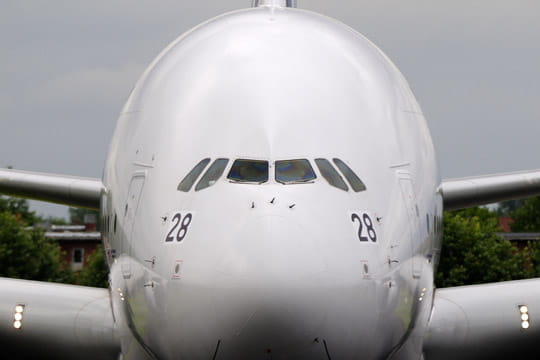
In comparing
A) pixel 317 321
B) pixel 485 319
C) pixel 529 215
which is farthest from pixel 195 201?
pixel 529 215

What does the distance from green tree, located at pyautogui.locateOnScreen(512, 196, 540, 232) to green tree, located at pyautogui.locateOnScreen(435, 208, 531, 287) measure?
3830cm

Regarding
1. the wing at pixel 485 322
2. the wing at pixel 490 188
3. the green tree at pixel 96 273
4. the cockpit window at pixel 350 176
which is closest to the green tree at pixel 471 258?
the green tree at pixel 96 273

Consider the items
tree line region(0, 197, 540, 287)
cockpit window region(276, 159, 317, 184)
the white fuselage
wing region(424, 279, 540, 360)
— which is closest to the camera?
the white fuselage

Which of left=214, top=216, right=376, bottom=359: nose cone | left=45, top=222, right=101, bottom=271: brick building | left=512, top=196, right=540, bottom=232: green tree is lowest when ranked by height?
left=45, top=222, right=101, bottom=271: brick building

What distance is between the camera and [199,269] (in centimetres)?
945

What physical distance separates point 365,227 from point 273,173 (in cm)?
81

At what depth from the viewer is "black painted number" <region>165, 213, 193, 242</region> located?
385 inches

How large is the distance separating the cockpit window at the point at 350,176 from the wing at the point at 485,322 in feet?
11.2

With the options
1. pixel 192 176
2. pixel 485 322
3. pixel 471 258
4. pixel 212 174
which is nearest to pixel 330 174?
pixel 212 174

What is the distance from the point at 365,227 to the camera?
9.99 meters

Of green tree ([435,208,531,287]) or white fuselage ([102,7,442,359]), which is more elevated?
white fuselage ([102,7,442,359])

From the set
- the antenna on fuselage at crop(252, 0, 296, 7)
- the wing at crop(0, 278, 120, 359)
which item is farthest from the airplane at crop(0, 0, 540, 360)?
the antenna on fuselage at crop(252, 0, 296, 7)

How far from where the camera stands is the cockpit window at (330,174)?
400 inches

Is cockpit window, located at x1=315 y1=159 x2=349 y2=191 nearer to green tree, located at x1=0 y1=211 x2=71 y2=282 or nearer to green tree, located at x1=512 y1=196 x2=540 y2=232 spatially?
green tree, located at x1=0 y1=211 x2=71 y2=282
